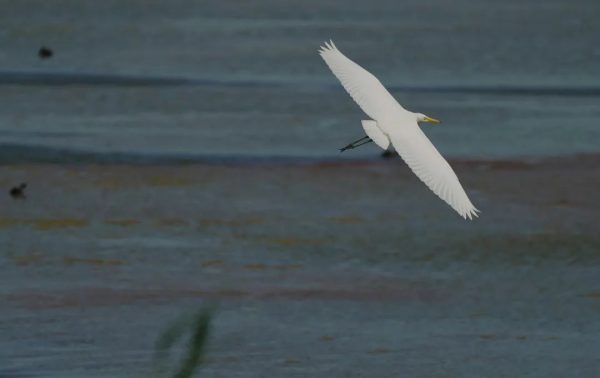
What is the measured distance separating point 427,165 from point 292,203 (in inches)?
173

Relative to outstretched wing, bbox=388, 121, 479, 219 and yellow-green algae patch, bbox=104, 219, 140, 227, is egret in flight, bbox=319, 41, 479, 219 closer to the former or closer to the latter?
outstretched wing, bbox=388, 121, 479, 219

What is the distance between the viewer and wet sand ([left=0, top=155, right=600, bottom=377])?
278 inches

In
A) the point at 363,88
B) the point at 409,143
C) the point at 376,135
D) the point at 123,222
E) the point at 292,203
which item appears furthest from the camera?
the point at 292,203

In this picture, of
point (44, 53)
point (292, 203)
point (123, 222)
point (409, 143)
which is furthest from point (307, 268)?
point (44, 53)

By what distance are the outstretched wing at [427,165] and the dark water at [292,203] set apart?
161cm

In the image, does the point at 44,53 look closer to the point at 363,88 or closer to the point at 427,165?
the point at 363,88

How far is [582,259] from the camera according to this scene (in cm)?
874

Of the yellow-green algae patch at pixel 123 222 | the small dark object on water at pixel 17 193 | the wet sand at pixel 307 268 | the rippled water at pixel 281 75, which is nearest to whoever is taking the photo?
the wet sand at pixel 307 268

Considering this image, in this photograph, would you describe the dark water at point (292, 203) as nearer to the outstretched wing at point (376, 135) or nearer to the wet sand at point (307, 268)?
the wet sand at point (307, 268)

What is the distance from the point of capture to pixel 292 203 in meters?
9.77

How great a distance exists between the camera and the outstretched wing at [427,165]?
17.3 feet

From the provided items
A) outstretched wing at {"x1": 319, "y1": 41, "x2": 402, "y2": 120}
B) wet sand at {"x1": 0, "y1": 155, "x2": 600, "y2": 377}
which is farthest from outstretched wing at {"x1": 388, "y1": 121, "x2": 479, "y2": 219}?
wet sand at {"x1": 0, "y1": 155, "x2": 600, "y2": 377}

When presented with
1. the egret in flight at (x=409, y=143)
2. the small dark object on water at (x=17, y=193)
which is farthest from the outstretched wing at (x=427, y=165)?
the small dark object on water at (x=17, y=193)

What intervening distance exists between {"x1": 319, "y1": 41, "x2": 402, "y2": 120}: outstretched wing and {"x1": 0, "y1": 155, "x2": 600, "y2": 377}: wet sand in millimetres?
1400
